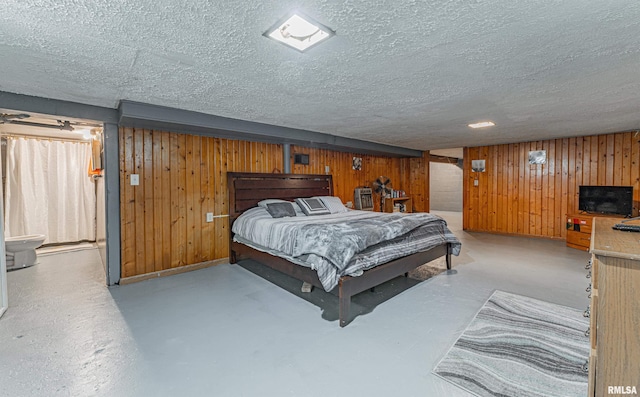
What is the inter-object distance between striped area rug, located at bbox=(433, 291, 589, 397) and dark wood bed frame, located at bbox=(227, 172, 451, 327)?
818 millimetres

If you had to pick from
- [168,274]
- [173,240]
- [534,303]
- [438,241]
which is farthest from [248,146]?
[534,303]

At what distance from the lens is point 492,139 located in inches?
220

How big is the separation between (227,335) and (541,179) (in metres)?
6.59

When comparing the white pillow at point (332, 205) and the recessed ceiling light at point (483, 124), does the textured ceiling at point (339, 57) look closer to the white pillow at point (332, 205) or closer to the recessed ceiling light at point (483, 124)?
the recessed ceiling light at point (483, 124)

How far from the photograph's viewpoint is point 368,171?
6840 millimetres

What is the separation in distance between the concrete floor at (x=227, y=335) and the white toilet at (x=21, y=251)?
0.25 metres

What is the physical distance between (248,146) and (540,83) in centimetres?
371

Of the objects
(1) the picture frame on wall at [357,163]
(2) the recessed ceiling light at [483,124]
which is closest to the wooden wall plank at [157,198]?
(1) the picture frame on wall at [357,163]

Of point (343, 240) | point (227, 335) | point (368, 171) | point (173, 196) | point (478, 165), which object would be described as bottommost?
point (227, 335)

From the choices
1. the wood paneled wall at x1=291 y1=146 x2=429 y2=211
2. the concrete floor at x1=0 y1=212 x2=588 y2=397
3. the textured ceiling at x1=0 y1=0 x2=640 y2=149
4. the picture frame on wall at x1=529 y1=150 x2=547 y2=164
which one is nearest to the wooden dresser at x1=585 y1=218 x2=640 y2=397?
the concrete floor at x1=0 y1=212 x2=588 y2=397

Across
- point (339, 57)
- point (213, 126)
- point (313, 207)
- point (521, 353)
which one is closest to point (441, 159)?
point (313, 207)

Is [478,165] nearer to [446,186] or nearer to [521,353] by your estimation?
[446,186]

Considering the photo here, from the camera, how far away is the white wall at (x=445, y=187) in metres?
11.6

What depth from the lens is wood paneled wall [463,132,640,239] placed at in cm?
504
